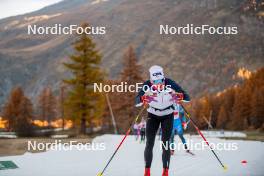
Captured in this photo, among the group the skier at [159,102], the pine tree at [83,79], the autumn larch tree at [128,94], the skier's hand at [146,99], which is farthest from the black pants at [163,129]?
the autumn larch tree at [128,94]

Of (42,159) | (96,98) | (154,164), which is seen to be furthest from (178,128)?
(96,98)

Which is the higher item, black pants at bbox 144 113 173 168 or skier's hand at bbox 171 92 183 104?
skier's hand at bbox 171 92 183 104

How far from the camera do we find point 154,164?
1195 centimetres

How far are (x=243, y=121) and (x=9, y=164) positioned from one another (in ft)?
270

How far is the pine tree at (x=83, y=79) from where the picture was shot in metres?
40.4

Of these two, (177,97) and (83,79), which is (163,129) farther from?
(83,79)

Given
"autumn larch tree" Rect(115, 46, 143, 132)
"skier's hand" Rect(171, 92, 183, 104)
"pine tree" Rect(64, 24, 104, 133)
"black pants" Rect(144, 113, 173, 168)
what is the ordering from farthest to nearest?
"autumn larch tree" Rect(115, 46, 143, 132), "pine tree" Rect(64, 24, 104, 133), "skier's hand" Rect(171, 92, 183, 104), "black pants" Rect(144, 113, 173, 168)

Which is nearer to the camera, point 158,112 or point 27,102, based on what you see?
point 158,112

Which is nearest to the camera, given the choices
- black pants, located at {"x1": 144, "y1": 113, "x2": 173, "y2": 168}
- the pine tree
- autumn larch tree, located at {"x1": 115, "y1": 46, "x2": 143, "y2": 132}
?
black pants, located at {"x1": 144, "y1": 113, "x2": 173, "y2": 168}

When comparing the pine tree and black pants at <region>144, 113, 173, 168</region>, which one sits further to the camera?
the pine tree

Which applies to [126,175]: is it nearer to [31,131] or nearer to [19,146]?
[19,146]

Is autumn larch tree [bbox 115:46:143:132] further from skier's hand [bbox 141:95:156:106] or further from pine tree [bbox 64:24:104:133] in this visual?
skier's hand [bbox 141:95:156:106]

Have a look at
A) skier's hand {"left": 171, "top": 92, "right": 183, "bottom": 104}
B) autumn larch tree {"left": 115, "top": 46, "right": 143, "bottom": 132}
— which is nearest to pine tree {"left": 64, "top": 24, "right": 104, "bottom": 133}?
autumn larch tree {"left": 115, "top": 46, "right": 143, "bottom": 132}

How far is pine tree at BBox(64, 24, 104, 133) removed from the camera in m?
40.4
